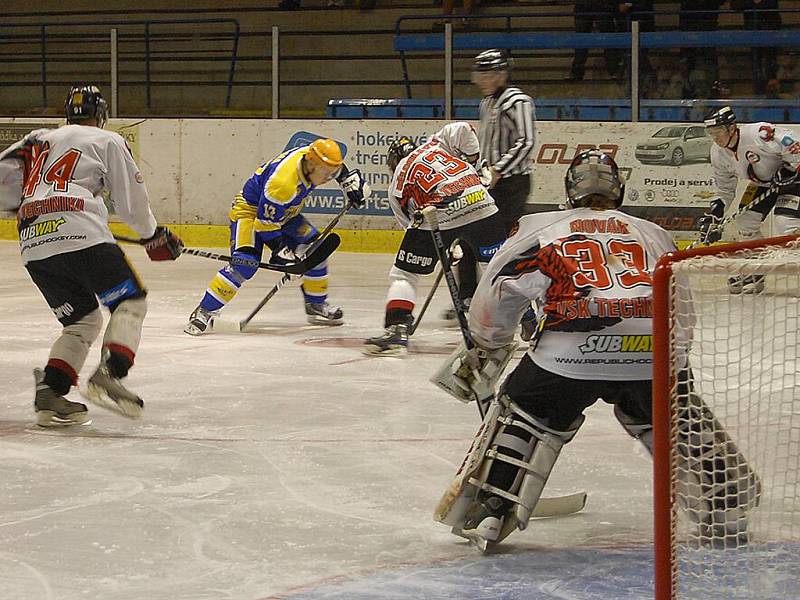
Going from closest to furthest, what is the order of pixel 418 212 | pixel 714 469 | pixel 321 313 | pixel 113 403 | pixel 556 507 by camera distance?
pixel 714 469 → pixel 556 507 → pixel 113 403 → pixel 418 212 → pixel 321 313

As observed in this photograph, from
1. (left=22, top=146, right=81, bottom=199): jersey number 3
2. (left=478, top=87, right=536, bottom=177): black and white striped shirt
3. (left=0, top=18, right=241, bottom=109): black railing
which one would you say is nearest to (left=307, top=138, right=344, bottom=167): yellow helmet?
(left=478, top=87, right=536, bottom=177): black and white striped shirt

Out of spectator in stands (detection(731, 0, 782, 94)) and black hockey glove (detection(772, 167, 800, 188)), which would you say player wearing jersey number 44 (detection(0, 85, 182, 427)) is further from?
spectator in stands (detection(731, 0, 782, 94))

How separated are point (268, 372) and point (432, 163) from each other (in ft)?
3.84

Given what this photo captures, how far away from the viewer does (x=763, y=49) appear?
1044 centimetres

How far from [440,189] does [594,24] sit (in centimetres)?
587

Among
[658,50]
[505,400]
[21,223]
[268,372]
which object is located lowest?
[268,372]

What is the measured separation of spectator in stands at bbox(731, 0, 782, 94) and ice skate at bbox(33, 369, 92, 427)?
7.21 m

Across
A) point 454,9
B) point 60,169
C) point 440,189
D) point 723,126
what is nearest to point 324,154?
point 440,189

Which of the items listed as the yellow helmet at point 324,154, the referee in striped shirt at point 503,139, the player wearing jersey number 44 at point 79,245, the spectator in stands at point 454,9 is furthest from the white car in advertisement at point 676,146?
the player wearing jersey number 44 at point 79,245

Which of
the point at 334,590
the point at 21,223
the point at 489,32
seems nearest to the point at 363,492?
the point at 334,590

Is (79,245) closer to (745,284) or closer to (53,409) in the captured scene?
(53,409)

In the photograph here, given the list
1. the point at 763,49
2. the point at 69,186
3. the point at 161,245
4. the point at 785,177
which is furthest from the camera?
the point at 763,49

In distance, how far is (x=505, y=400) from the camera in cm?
291

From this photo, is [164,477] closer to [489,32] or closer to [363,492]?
[363,492]
